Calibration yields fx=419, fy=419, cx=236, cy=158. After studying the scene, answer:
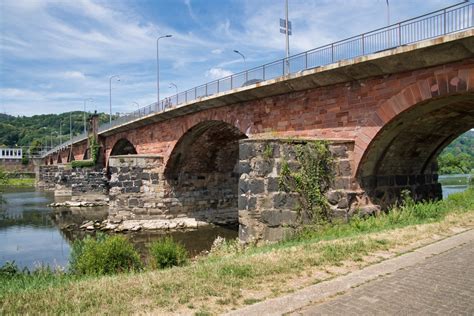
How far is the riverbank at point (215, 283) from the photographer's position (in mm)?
5227

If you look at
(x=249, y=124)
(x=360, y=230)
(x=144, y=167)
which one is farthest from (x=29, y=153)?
(x=360, y=230)

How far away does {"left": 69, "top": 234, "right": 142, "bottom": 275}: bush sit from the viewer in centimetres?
927

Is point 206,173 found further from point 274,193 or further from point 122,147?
point 274,193

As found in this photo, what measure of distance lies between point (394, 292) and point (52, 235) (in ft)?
70.7

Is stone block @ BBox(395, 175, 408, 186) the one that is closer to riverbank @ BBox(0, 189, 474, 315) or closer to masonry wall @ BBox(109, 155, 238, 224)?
riverbank @ BBox(0, 189, 474, 315)

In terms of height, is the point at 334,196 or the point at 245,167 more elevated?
the point at 245,167

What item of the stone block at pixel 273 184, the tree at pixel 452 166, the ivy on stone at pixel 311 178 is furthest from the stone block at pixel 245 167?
the tree at pixel 452 166

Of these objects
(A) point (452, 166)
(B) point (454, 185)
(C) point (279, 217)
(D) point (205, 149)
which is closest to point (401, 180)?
(C) point (279, 217)

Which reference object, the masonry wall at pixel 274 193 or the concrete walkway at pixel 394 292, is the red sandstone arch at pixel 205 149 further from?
the concrete walkway at pixel 394 292

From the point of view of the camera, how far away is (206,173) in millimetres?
27469

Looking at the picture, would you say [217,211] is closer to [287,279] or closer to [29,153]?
[287,279]

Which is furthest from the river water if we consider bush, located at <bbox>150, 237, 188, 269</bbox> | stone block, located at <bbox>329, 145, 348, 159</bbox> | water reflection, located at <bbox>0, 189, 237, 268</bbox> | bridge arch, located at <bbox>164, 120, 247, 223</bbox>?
stone block, located at <bbox>329, 145, 348, 159</bbox>

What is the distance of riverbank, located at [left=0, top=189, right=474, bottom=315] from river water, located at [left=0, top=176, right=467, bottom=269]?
8024 millimetres

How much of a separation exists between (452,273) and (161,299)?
13.6 ft
